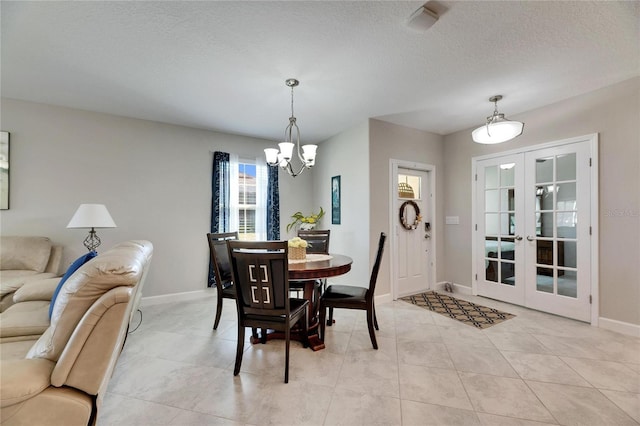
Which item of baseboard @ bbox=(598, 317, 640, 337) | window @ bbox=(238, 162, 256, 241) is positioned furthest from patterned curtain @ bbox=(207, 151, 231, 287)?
baseboard @ bbox=(598, 317, 640, 337)

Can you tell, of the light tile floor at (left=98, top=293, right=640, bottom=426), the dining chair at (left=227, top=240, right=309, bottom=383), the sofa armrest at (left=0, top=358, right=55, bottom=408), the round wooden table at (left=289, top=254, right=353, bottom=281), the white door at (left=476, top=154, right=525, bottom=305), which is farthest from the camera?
the white door at (left=476, top=154, right=525, bottom=305)

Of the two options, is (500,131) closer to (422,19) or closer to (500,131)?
(500,131)

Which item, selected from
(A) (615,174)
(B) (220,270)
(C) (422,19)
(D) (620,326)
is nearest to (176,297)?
(B) (220,270)

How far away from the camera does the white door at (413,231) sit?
13.2ft

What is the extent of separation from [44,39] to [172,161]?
196 centimetres

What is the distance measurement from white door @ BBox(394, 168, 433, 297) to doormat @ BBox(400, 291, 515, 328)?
24 centimetres

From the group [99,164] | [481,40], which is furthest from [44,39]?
[481,40]

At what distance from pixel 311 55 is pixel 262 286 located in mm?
1927

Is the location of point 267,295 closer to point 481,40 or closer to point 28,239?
point 481,40

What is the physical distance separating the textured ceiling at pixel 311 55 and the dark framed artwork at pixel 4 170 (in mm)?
539

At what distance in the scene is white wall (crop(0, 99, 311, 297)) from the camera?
3160mm

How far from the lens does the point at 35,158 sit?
10.5 feet

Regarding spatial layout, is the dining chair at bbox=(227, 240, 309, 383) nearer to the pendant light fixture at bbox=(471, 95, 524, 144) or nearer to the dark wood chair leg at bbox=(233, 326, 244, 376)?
the dark wood chair leg at bbox=(233, 326, 244, 376)

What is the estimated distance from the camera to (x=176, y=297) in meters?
3.88
